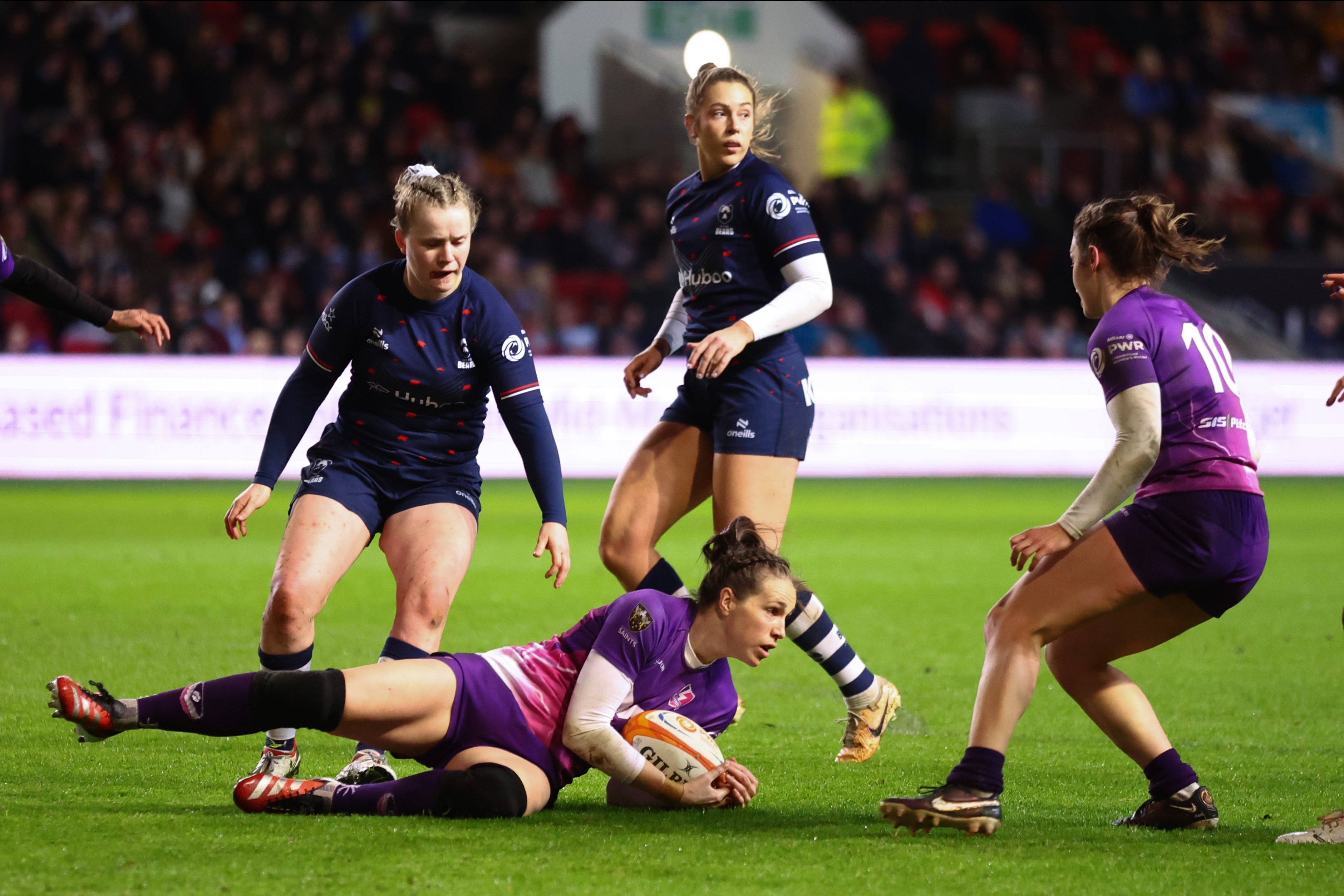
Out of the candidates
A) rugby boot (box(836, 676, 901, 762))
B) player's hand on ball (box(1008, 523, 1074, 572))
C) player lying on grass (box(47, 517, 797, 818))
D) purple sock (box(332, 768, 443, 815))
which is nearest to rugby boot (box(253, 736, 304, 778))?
player lying on grass (box(47, 517, 797, 818))

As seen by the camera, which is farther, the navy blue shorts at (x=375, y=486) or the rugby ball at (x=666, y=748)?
the navy blue shorts at (x=375, y=486)

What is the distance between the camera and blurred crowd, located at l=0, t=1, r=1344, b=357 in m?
16.2

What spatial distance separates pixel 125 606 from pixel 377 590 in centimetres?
147

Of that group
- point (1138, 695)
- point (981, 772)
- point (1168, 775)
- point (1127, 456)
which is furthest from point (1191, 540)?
point (981, 772)

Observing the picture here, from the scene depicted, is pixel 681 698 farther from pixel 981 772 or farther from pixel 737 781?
pixel 981 772

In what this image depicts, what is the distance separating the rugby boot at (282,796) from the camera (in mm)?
3889

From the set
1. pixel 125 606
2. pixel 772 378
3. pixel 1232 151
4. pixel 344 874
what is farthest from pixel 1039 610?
pixel 1232 151

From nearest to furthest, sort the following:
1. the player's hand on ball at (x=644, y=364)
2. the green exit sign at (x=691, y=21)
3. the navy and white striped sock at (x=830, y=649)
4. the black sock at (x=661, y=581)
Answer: the navy and white striped sock at (x=830, y=649)
the black sock at (x=661, y=581)
the player's hand on ball at (x=644, y=364)
the green exit sign at (x=691, y=21)

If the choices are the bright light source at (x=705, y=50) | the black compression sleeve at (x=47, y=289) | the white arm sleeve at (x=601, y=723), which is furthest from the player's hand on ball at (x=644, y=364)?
the bright light source at (x=705, y=50)

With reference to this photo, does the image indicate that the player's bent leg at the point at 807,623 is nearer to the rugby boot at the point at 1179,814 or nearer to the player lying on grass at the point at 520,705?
the player lying on grass at the point at 520,705

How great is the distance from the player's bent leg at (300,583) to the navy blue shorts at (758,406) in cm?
124

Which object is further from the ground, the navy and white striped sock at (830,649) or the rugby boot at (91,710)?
the navy and white striped sock at (830,649)

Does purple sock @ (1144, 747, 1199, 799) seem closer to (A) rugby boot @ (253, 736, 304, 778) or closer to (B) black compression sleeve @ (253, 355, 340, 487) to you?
(A) rugby boot @ (253, 736, 304, 778)

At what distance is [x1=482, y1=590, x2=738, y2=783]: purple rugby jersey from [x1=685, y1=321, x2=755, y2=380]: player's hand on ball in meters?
0.71
